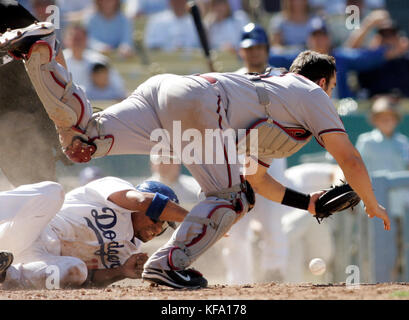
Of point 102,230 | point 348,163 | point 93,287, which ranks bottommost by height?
point 93,287

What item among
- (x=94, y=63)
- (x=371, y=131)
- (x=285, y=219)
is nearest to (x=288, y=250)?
(x=285, y=219)

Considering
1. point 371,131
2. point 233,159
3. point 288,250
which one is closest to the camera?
point 233,159

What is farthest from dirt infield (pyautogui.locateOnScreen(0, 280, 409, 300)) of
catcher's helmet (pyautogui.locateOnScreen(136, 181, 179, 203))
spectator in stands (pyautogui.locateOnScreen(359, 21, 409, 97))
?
spectator in stands (pyautogui.locateOnScreen(359, 21, 409, 97))

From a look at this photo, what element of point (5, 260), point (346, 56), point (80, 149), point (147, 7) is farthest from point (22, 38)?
point (147, 7)

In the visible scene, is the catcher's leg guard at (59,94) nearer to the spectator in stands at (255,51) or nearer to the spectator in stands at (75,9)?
the spectator in stands at (255,51)

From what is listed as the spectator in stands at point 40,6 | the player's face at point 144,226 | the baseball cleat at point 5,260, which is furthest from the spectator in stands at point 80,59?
the baseball cleat at point 5,260

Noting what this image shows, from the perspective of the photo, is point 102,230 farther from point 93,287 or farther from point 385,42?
point 385,42
